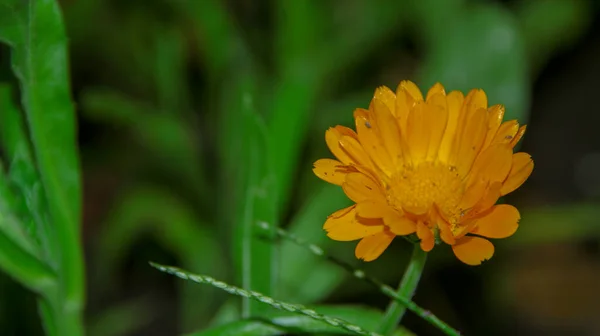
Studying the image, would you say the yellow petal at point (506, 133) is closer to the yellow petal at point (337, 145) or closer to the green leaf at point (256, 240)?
the yellow petal at point (337, 145)

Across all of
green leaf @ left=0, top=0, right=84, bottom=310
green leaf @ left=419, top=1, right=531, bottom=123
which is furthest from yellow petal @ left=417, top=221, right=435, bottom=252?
green leaf @ left=419, top=1, right=531, bottom=123

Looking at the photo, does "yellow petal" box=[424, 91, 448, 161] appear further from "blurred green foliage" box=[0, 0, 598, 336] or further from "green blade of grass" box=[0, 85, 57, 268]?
"green blade of grass" box=[0, 85, 57, 268]

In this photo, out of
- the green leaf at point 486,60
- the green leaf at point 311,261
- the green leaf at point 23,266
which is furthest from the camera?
the green leaf at point 486,60

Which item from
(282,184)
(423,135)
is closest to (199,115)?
(282,184)

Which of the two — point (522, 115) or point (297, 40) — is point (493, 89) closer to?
point (522, 115)

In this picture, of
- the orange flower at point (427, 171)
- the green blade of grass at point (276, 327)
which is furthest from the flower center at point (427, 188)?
the green blade of grass at point (276, 327)

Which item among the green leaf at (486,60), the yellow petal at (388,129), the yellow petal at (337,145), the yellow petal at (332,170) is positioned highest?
the green leaf at (486,60)

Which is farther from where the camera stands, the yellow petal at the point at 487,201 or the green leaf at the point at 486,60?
the green leaf at the point at 486,60

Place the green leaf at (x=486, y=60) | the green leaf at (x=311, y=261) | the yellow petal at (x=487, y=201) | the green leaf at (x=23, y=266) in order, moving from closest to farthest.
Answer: the yellow petal at (x=487, y=201) → the green leaf at (x=23, y=266) → the green leaf at (x=311, y=261) → the green leaf at (x=486, y=60)
